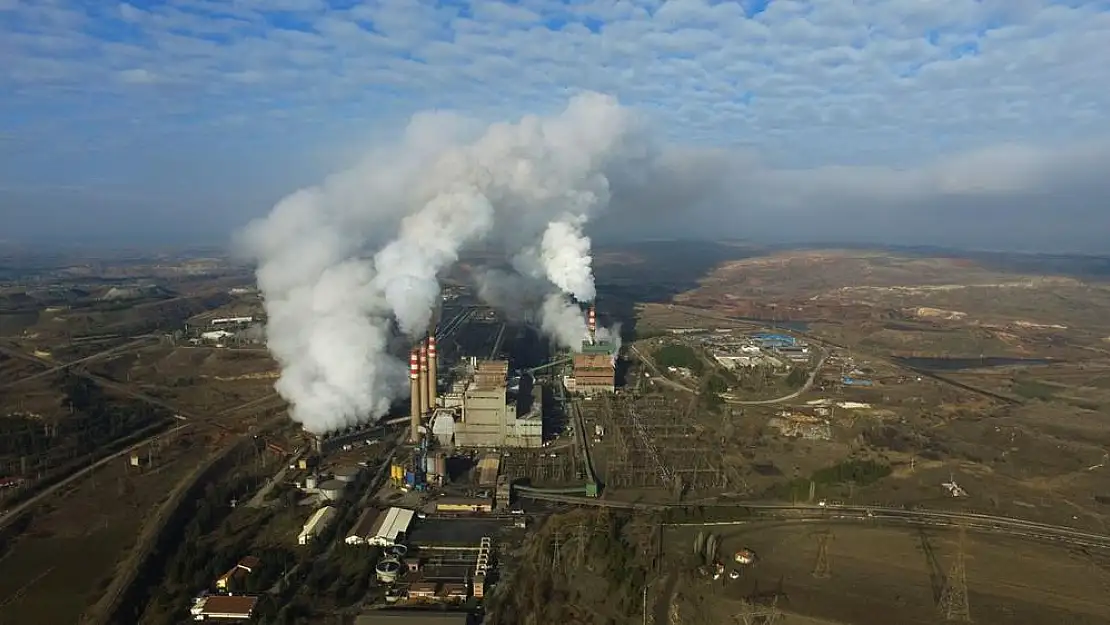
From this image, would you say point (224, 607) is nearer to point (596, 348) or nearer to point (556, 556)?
point (556, 556)

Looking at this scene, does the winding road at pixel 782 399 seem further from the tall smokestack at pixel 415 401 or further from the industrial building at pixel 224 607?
the industrial building at pixel 224 607

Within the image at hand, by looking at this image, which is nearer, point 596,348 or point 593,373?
point 593,373

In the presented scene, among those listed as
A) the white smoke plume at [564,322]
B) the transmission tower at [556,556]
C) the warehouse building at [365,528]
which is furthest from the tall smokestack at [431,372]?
the white smoke plume at [564,322]

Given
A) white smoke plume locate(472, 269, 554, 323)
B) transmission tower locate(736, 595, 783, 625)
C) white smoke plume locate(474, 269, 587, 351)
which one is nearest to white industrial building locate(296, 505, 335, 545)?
transmission tower locate(736, 595, 783, 625)

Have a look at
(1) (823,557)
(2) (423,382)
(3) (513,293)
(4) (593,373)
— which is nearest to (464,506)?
(2) (423,382)

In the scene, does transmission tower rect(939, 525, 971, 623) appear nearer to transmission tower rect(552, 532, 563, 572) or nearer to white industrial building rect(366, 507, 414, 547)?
transmission tower rect(552, 532, 563, 572)

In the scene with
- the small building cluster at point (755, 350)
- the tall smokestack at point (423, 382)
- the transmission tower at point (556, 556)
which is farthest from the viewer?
the small building cluster at point (755, 350)
